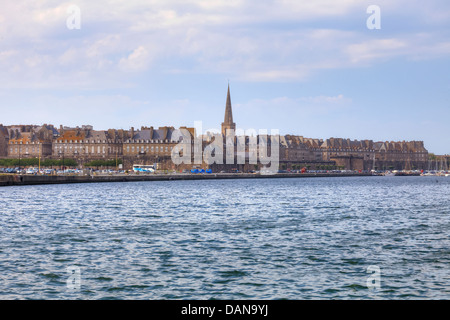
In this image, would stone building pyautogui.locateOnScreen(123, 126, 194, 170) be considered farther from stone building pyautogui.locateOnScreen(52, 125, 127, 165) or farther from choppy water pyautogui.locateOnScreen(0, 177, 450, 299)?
choppy water pyautogui.locateOnScreen(0, 177, 450, 299)

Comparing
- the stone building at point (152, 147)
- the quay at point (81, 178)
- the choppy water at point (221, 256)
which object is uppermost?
the stone building at point (152, 147)

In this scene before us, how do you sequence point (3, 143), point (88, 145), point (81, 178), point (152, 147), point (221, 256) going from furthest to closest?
point (88, 145) < point (3, 143) < point (152, 147) < point (81, 178) < point (221, 256)

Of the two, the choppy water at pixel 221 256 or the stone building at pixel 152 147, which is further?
the stone building at pixel 152 147

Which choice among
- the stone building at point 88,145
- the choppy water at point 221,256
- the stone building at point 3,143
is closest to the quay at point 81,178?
the stone building at point 88,145

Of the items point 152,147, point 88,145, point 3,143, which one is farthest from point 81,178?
point 3,143

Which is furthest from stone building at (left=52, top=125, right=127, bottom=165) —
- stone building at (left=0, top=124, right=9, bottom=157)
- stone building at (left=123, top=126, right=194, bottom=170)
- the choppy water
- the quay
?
the choppy water

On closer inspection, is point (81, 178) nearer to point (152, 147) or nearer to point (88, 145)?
point (152, 147)

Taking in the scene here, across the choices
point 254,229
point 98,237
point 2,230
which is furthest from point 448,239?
point 2,230

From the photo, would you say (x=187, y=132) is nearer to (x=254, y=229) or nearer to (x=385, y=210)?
(x=385, y=210)

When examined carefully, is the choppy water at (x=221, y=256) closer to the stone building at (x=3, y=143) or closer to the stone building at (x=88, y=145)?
the stone building at (x=88, y=145)

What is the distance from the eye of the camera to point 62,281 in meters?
17.4

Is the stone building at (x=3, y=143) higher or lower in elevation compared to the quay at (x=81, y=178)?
higher

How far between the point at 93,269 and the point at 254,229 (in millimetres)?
13303

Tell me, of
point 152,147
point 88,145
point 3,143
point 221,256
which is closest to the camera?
point 221,256
